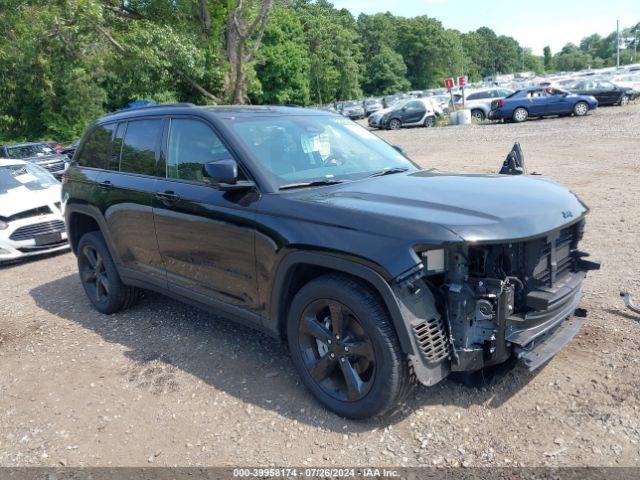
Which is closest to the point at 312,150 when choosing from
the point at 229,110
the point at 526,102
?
the point at 229,110

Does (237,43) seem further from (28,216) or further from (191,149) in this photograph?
(191,149)

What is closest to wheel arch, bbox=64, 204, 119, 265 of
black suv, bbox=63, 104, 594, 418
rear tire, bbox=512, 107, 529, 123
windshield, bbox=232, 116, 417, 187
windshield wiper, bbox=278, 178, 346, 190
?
black suv, bbox=63, 104, 594, 418

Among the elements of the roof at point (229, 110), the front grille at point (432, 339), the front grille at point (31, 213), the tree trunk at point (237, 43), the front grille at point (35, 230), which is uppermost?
the tree trunk at point (237, 43)

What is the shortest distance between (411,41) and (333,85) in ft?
116

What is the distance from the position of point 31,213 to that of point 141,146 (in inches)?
172

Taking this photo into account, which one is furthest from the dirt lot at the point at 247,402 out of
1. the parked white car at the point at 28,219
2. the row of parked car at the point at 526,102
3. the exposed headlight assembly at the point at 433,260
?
the row of parked car at the point at 526,102

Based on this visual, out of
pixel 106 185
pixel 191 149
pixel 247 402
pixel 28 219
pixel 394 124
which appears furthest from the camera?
pixel 394 124

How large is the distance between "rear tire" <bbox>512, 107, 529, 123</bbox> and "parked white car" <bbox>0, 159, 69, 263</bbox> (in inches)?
894

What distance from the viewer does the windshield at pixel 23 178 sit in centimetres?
845

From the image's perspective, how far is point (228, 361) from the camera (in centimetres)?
417

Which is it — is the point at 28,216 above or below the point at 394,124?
above

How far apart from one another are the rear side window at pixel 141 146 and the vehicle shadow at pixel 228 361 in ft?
4.65

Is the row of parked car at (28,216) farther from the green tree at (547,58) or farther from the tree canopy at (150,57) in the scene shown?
the green tree at (547,58)

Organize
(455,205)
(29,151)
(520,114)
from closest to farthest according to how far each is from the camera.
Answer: (455,205), (29,151), (520,114)
